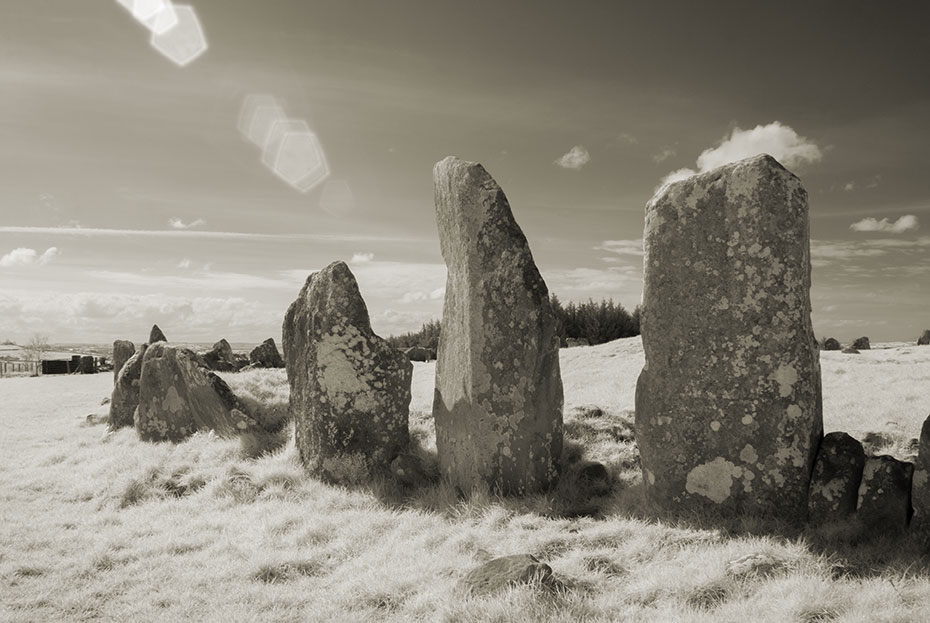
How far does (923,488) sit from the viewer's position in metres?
6.85

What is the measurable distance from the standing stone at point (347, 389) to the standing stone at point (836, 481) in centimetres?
571

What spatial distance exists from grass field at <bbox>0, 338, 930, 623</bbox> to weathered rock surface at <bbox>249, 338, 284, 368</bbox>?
1023 cm

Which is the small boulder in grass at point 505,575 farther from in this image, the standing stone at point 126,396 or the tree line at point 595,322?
the tree line at point 595,322

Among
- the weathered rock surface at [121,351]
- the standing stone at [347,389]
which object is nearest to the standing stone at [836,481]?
the standing stone at [347,389]

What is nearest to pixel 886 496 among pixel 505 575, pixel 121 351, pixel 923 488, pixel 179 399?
pixel 923 488

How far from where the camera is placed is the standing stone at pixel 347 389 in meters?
10.5

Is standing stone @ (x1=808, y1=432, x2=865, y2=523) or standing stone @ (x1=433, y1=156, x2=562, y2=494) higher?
standing stone @ (x1=433, y1=156, x2=562, y2=494)

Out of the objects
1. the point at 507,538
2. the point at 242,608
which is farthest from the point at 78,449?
the point at 507,538

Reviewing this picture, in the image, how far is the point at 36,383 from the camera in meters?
33.0

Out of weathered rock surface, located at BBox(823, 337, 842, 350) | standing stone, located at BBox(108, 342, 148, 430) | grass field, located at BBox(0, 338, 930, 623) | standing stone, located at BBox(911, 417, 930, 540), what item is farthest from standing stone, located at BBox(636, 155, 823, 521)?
weathered rock surface, located at BBox(823, 337, 842, 350)

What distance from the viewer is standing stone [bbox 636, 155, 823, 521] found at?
7.70 m

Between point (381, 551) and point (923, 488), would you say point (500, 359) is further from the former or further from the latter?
point (923, 488)

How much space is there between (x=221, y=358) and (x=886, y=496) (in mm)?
18646

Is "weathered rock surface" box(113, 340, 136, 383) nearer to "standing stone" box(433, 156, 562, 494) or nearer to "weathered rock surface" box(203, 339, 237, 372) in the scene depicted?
"weathered rock surface" box(203, 339, 237, 372)
